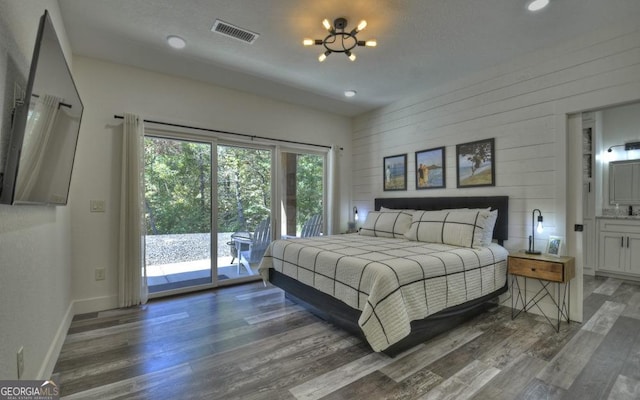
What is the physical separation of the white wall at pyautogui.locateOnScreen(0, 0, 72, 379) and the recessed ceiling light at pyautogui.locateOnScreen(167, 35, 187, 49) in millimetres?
798

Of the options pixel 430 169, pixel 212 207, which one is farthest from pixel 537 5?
pixel 212 207

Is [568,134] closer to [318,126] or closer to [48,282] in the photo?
[318,126]

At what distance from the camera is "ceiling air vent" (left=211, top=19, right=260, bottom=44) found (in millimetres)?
2521

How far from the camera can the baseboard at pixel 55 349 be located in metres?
1.76

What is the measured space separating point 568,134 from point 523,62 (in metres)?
0.89

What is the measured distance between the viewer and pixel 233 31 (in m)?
2.61

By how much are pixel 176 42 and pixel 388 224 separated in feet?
10.1

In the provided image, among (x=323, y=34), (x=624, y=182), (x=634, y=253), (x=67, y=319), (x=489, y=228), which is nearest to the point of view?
(x=67, y=319)

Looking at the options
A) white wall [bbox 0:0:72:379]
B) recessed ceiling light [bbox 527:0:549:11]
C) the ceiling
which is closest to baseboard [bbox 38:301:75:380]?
white wall [bbox 0:0:72:379]

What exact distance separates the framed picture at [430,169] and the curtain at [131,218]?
350 centimetres

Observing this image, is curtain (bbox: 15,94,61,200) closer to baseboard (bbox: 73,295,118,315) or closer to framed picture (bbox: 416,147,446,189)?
baseboard (bbox: 73,295,118,315)

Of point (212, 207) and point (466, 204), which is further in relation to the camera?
point (212, 207)

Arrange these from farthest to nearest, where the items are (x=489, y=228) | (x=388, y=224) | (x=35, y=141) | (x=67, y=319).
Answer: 1. (x=388, y=224)
2. (x=489, y=228)
3. (x=67, y=319)
4. (x=35, y=141)

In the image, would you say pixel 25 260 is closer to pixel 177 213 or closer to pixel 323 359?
pixel 323 359
